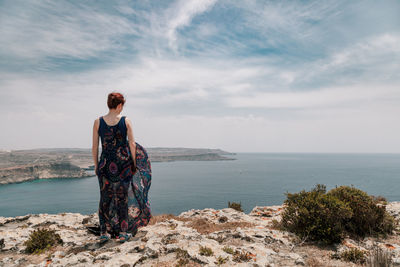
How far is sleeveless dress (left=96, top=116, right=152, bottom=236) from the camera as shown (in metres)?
6.03

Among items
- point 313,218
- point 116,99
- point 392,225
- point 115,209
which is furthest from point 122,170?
point 392,225

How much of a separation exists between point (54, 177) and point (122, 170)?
159171mm

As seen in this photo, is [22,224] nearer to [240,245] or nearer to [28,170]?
[240,245]

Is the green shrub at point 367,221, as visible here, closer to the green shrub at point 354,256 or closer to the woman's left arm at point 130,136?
the green shrub at point 354,256

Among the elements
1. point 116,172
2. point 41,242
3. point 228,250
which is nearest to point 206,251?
point 228,250

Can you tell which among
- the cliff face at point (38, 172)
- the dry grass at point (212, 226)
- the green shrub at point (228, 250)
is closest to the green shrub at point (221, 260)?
the green shrub at point (228, 250)

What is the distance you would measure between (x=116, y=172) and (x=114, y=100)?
202cm

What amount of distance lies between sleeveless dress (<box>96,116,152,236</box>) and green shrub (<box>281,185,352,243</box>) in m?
5.00

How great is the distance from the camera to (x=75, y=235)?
709cm

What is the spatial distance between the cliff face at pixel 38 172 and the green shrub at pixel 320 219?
154 meters

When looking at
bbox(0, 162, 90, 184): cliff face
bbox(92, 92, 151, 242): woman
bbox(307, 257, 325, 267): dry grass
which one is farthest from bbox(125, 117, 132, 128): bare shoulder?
bbox(0, 162, 90, 184): cliff face

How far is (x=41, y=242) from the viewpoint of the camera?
250 inches

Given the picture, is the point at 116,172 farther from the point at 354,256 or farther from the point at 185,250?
the point at 354,256

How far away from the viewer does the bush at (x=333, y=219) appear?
6.48m
